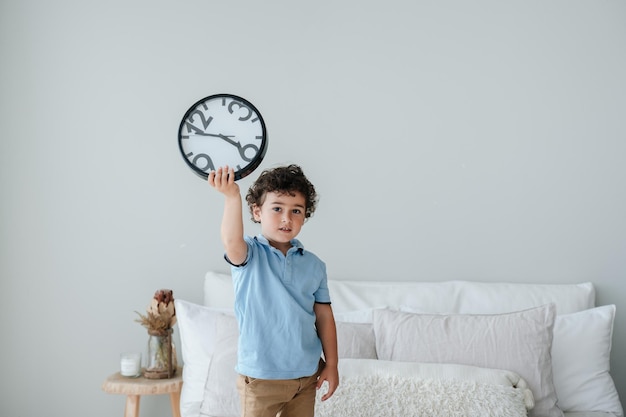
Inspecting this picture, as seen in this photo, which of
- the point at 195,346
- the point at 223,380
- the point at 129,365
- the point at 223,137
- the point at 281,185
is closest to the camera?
the point at 281,185

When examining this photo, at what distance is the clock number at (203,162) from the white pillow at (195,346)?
0.75m

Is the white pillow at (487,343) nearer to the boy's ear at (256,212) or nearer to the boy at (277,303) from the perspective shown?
the boy at (277,303)

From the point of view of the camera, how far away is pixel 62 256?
279 centimetres

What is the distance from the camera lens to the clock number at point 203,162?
173cm

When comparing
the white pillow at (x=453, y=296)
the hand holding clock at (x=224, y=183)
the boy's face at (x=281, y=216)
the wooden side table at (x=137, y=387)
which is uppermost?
the hand holding clock at (x=224, y=183)

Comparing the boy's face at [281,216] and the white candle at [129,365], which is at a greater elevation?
the boy's face at [281,216]

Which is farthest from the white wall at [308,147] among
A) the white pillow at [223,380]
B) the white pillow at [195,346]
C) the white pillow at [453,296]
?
the white pillow at [223,380]

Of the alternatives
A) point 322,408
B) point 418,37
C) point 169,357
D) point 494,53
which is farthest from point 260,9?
point 322,408

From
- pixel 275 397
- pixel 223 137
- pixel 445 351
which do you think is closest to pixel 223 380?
pixel 275 397

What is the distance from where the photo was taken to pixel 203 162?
1737 millimetres

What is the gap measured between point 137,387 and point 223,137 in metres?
1.16

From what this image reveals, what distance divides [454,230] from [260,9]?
126 centimetres

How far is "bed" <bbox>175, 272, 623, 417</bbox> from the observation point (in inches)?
75.2

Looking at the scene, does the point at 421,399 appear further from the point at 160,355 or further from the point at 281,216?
the point at 160,355
